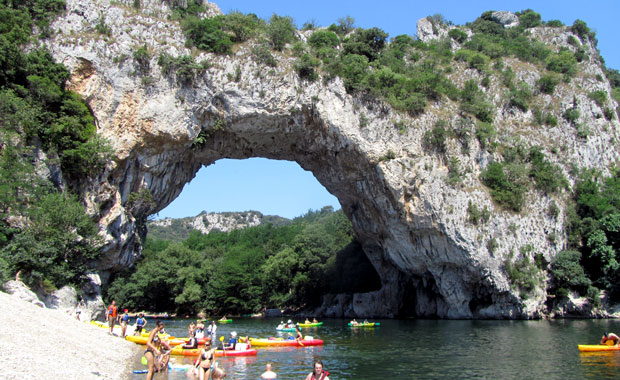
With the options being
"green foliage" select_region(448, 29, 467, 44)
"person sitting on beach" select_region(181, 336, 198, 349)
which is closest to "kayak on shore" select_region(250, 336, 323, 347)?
"person sitting on beach" select_region(181, 336, 198, 349)

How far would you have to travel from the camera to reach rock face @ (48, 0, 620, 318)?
3000cm

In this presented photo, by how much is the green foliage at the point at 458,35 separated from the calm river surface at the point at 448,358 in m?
38.9

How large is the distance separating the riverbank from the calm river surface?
115 centimetres

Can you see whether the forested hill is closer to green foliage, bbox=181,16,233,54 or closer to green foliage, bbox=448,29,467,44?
green foliage, bbox=448,29,467,44

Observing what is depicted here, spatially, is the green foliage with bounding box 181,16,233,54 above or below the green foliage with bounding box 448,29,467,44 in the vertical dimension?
below

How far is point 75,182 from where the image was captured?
2770cm

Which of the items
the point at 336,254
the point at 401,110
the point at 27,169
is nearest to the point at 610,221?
the point at 401,110

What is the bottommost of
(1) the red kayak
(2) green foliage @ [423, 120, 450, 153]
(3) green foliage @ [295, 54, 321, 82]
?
(1) the red kayak

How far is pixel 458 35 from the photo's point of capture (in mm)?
55469

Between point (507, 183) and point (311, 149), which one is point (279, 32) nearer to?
point (311, 149)

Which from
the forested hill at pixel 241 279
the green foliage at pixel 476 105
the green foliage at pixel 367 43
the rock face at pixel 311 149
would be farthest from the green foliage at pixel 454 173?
the forested hill at pixel 241 279

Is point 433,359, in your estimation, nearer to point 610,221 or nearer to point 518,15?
point 610,221

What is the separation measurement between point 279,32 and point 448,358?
91.8 ft

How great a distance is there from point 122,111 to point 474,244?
27960mm
